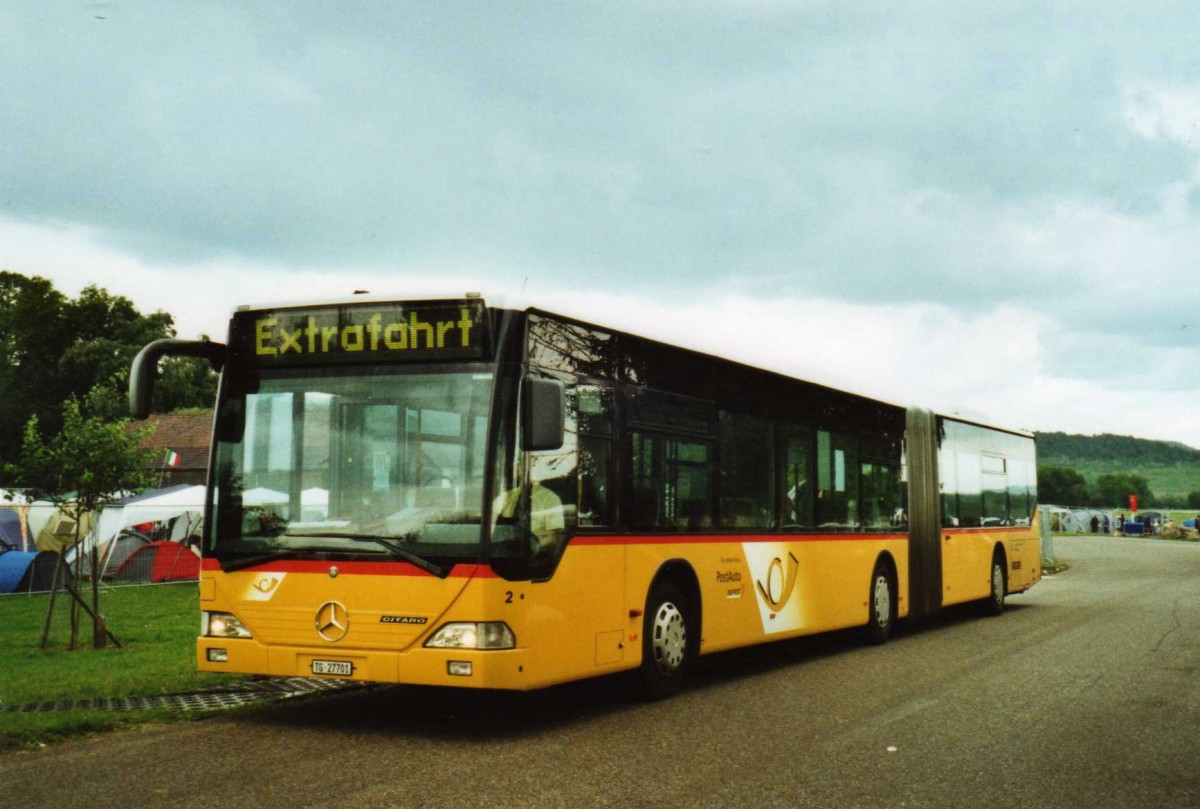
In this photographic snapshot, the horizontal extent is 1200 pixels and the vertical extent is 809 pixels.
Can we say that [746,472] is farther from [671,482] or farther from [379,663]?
[379,663]

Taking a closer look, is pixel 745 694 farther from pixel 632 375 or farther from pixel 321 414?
pixel 321 414

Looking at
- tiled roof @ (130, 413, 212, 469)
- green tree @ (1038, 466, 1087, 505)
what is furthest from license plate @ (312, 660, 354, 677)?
green tree @ (1038, 466, 1087, 505)

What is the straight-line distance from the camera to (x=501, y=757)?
25.0 feet

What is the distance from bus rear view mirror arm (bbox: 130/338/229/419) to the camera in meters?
8.27

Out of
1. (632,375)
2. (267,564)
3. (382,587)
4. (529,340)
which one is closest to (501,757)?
(382,587)

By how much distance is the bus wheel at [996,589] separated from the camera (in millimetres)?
19844

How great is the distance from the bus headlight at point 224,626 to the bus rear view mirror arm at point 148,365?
4.90ft

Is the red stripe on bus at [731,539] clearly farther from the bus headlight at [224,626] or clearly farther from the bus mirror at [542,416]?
the bus headlight at [224,626]

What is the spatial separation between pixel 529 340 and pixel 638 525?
6.62 feet

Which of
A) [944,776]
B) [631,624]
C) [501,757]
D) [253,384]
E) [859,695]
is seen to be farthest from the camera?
[859,695]

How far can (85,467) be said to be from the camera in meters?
14.1

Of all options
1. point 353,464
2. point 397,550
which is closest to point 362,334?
point 353,464

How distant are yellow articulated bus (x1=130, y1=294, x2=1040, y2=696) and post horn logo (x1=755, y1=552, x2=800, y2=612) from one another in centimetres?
139

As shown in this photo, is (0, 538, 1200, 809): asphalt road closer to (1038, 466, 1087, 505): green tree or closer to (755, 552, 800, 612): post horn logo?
(755, 552, 800, 612): post horn logo
